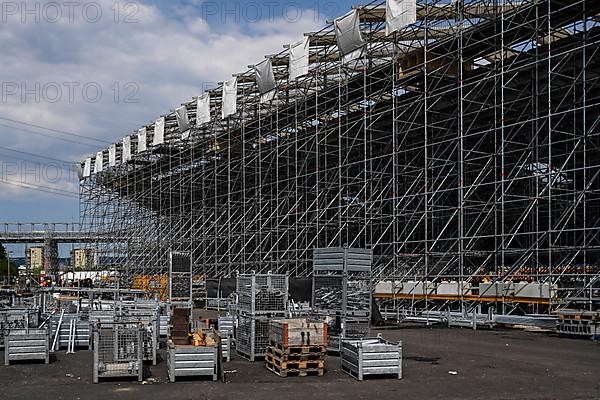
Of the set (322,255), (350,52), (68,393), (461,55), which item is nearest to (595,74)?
(461,55)

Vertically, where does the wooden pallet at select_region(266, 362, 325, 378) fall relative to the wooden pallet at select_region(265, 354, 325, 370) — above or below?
below

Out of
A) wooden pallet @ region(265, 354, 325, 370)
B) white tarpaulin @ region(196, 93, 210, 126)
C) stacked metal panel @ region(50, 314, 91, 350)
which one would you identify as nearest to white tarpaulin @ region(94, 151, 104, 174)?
white tarpaulin @ region(196, 93, 210, 126)

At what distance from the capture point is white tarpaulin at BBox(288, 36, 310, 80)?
107ft

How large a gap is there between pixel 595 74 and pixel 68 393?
67.6 feet

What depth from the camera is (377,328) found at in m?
24.4

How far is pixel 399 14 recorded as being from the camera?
27938mm

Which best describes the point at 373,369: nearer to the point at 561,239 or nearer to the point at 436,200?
the point at 561,239

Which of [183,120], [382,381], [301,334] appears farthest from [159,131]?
[382,381]

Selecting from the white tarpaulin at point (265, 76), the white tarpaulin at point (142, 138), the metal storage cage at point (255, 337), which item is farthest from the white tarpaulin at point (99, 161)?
the metal storage cage at point (255, 337)

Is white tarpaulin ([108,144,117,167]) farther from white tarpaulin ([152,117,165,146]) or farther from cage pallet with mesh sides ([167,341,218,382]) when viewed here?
cage pallet with mesh sides ([167,341,218,382])

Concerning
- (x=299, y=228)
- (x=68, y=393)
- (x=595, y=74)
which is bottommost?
(x=68, y=393)

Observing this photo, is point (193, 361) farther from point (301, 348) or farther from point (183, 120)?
point (183, 120)

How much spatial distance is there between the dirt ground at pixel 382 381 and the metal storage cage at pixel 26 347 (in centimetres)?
19

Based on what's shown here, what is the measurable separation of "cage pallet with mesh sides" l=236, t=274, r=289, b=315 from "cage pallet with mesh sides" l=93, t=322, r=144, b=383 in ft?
11.4
